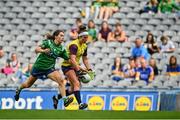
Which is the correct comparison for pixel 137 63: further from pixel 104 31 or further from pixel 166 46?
pixel 104 31

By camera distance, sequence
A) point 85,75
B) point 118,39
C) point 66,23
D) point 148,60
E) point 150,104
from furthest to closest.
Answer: point 66,23, point 118,39, point 148,60, point 150,104, point 85,75

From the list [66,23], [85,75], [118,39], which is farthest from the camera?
[66,23]

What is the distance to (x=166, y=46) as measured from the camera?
63.7 feet

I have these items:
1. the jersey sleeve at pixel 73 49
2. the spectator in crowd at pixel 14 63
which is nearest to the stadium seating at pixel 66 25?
the spectator in crowd at pixel 14 63

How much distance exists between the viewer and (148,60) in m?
18.8

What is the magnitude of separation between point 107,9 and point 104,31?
1313 millimetres

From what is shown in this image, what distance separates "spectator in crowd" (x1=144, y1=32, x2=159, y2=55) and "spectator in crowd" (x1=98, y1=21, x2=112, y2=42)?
4.68ft

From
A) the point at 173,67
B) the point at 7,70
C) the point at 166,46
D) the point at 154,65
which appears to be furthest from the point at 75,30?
the point at 173,67

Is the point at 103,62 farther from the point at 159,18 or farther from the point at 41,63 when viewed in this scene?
the point at 41,63

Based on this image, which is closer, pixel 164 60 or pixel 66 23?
pixel 164 60

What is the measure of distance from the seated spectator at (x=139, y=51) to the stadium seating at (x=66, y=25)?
1.06 feet

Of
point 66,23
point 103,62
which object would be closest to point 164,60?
point 103,62

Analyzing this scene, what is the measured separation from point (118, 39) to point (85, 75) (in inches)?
219

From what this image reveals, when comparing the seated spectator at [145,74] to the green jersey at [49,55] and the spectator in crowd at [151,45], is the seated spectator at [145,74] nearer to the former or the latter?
the spectator in crowd at [151,45]
